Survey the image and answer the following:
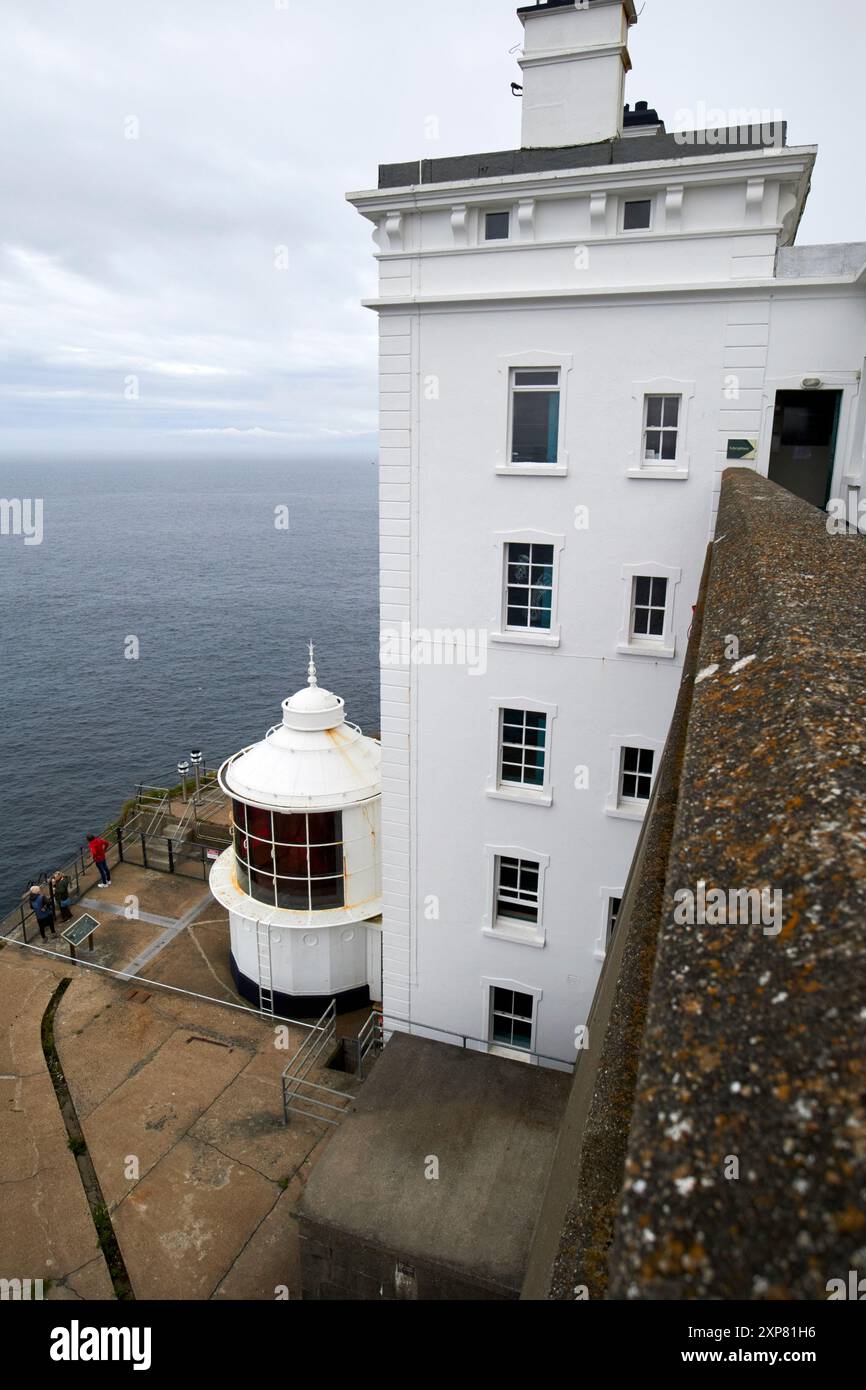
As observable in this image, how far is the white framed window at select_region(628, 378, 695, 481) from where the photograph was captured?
1495 cm

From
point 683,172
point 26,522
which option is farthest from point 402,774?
point 26,522

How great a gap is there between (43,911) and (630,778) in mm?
18604

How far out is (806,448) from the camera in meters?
17.7

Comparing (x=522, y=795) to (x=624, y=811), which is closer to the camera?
(x=624, y=811)

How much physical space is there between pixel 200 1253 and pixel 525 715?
11628mm

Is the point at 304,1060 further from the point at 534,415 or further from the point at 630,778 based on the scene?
the point at 534,415

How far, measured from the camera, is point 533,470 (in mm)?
16094

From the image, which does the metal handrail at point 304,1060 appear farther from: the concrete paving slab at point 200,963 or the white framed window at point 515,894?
the white framed window at point 515,894

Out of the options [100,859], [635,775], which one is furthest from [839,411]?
[100,859]

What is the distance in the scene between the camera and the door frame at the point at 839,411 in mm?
14078

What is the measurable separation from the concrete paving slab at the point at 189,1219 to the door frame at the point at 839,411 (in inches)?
650

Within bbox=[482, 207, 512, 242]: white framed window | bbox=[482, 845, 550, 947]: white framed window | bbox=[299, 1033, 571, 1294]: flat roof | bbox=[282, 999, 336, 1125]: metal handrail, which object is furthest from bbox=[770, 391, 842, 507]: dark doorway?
bbox=[282, 999, 336, 1125]: metal handrail

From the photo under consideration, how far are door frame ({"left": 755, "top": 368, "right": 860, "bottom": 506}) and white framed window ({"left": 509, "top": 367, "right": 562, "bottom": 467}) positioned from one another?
3.70 metres

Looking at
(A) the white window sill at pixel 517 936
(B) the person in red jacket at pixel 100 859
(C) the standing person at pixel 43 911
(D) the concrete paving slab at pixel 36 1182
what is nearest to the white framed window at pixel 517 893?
(A) the white window sill at pixel 517 936
